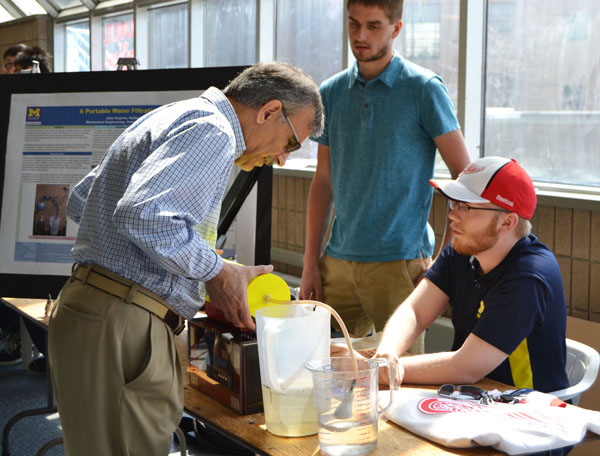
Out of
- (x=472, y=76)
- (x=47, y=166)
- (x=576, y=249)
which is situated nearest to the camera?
(x=47, y=166)

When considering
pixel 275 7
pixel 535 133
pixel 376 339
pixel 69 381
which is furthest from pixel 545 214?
pixel 275 7

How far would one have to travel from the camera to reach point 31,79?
2.65 meters

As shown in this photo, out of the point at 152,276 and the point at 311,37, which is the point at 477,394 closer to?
the point at 152,276

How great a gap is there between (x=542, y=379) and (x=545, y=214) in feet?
5.60

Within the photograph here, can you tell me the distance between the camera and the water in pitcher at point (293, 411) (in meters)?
1.34

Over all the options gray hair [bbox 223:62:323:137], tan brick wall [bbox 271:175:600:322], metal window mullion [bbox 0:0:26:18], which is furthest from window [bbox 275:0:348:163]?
metal window mullion [bbox 0:0:26:18]

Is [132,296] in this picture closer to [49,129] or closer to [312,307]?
[312,307]

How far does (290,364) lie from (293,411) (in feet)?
0.32

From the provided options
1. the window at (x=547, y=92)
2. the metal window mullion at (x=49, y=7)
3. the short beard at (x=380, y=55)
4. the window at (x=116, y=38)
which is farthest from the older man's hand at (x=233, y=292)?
the metal window mullion at (x=49, y=7)

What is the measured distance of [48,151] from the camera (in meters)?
2.64

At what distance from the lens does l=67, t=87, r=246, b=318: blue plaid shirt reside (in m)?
1.26

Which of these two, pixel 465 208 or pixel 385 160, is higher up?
pixel 385 160

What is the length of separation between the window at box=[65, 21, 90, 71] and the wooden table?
7962 millimetres

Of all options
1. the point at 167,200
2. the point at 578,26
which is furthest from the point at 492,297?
the point at 578,26
